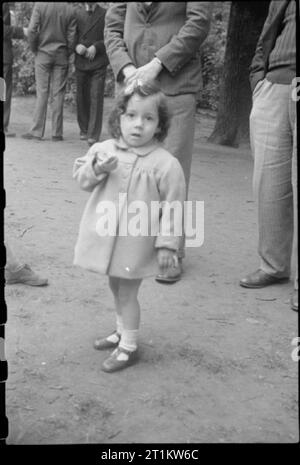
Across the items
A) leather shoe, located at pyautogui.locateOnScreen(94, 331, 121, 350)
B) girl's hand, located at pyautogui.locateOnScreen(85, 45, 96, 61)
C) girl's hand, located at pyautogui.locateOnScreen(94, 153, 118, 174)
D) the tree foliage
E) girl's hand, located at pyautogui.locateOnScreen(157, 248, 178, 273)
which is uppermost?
girl's hand, located at pyautogui.locateOnScreen(94, 153, 118, 174)

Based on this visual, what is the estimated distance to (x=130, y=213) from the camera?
249cm

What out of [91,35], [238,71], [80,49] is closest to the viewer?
[91,35]

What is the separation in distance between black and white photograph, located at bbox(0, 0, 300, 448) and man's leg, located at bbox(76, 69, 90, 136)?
3.24m

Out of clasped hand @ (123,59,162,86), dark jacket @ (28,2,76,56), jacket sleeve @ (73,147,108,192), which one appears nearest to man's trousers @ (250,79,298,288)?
clasped hand @ (123,59,162,86)

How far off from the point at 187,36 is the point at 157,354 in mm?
1657

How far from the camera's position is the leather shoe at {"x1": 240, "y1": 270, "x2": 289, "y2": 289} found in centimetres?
375

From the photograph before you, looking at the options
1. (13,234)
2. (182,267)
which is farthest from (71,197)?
(182,267)

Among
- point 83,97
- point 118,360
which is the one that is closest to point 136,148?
point 118,360

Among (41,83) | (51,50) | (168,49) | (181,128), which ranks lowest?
(41,83)

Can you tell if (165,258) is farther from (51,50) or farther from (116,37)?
(51,50)

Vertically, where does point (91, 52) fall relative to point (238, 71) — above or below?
above

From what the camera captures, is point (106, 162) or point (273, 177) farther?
point (273, 177)

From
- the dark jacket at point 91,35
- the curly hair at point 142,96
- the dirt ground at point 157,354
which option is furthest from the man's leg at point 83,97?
the curly hair at point 142,96

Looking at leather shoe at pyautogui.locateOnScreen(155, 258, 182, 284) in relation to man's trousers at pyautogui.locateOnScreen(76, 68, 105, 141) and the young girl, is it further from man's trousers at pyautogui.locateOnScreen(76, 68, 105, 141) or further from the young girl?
man's trousers at pyautogui.locateOnScreen(76, 68, 105, 141)
